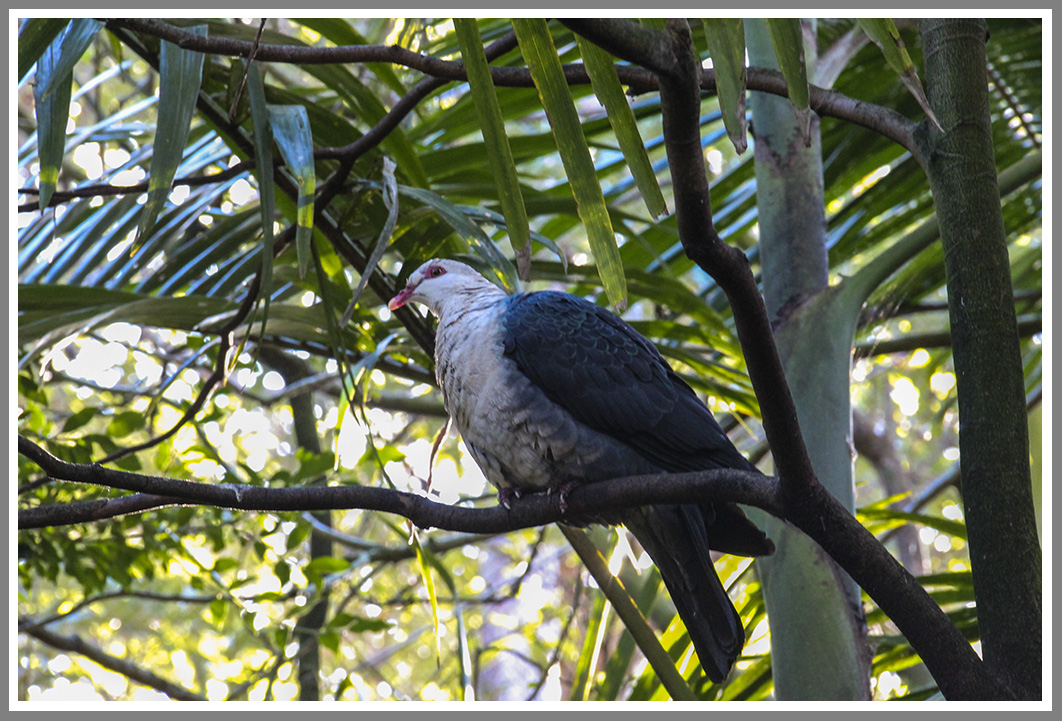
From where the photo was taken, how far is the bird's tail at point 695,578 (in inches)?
73.2

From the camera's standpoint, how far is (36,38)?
1.57 metres

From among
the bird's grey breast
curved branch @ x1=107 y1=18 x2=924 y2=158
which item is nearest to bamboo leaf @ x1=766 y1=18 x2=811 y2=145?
curved branch @ x1=107 y1=18 x2=924 y2=158

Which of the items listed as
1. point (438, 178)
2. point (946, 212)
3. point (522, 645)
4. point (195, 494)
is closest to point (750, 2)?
point (946, 212)

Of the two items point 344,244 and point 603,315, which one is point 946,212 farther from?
point 344,244

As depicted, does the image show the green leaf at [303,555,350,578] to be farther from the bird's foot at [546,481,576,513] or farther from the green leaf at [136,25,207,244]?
→ the green leaf at [136,25,207,244]

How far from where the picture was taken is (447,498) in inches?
146

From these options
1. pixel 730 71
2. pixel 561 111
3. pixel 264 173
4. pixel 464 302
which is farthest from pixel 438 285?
pixel 730 71

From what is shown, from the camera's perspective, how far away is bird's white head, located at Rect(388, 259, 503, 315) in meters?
2.24

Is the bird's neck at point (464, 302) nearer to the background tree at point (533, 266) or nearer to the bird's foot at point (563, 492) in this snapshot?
the background tree at point (533, 266)

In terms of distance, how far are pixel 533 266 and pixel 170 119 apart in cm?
97

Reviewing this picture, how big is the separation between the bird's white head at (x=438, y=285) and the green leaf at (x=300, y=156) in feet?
1.85

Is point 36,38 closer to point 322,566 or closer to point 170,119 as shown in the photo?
point 170,119

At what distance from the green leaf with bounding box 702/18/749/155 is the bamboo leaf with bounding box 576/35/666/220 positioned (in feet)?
0.45

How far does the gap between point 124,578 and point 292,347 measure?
0.98m
